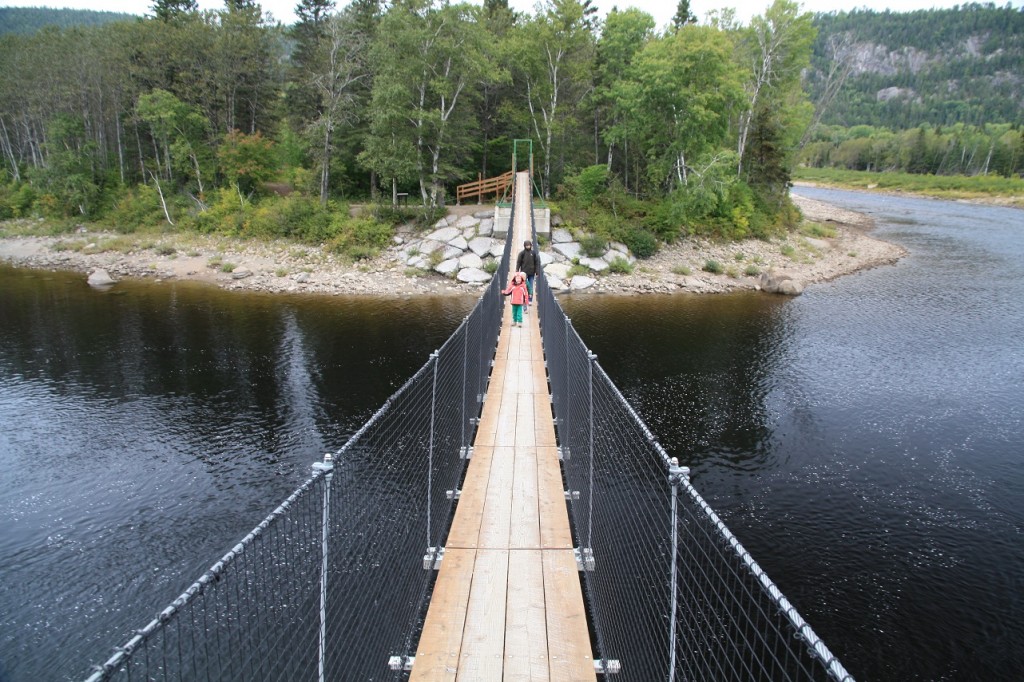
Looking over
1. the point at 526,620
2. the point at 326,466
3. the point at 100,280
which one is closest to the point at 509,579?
the point at 526,620

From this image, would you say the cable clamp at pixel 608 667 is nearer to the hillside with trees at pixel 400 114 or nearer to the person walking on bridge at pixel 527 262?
the person walking on bridge at pixel 527 262

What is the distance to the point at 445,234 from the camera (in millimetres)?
24594

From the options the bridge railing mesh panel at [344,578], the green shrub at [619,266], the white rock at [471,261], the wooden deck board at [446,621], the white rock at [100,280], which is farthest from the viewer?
the green shrub at [619,266]

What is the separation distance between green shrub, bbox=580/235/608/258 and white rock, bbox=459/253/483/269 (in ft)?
13.9

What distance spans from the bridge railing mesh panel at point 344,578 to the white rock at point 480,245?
14223 mm

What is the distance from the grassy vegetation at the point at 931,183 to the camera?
61.1 m

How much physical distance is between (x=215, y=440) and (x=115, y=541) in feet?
9.34

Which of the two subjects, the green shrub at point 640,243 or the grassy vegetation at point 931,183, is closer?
the green shrub at point 640,243

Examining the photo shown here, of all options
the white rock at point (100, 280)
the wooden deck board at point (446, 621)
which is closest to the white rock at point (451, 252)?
the white rock at point (100, 280)

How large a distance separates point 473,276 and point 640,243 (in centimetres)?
730

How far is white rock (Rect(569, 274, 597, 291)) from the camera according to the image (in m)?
22.1

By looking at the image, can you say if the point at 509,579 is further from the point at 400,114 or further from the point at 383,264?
the point at 400,114

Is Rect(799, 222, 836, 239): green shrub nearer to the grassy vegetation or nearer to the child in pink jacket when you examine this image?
the child in pink jacket

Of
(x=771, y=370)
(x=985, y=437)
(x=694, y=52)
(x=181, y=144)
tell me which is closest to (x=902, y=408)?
(x=985, y=437)
